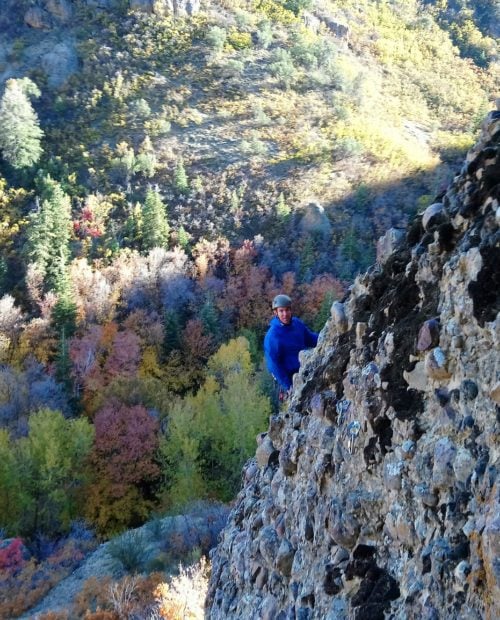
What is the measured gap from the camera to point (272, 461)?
171 inches

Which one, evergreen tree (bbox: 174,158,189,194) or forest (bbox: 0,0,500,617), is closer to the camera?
forest (bbox: 0,0,500,617)

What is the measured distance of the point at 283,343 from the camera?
5477mm

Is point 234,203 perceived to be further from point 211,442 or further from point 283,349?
point 283,349

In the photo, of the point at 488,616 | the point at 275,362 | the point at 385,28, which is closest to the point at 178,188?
the point at 275,362

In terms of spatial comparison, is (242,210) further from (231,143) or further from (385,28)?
(385,28)

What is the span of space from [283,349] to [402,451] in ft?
9.37

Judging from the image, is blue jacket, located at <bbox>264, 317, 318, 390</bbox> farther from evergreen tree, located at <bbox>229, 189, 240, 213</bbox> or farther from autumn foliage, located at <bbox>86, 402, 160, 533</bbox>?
evergreen tree, located at <bbox>229, 189, 240, 213</bbox>

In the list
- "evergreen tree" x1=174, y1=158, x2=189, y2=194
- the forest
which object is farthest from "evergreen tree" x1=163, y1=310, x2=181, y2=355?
"evergreen tree" x1=174, y1=158, x2=189, y2=194

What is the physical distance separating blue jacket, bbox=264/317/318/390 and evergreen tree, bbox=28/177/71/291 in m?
31.7

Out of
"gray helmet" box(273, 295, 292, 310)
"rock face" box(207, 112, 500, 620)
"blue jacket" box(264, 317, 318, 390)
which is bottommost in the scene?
"blue jacket" box(264, 317, 318, 390)

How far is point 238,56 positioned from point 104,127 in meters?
19.4

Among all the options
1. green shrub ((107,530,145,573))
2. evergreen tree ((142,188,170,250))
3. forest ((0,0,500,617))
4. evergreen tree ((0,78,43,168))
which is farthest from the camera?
evergreen tree ((0,78,43,168))

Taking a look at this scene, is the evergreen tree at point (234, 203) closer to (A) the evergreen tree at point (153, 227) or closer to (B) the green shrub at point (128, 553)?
(A) the evergreen tree at point (153, 227)

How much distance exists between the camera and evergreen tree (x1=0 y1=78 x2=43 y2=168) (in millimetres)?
45625
